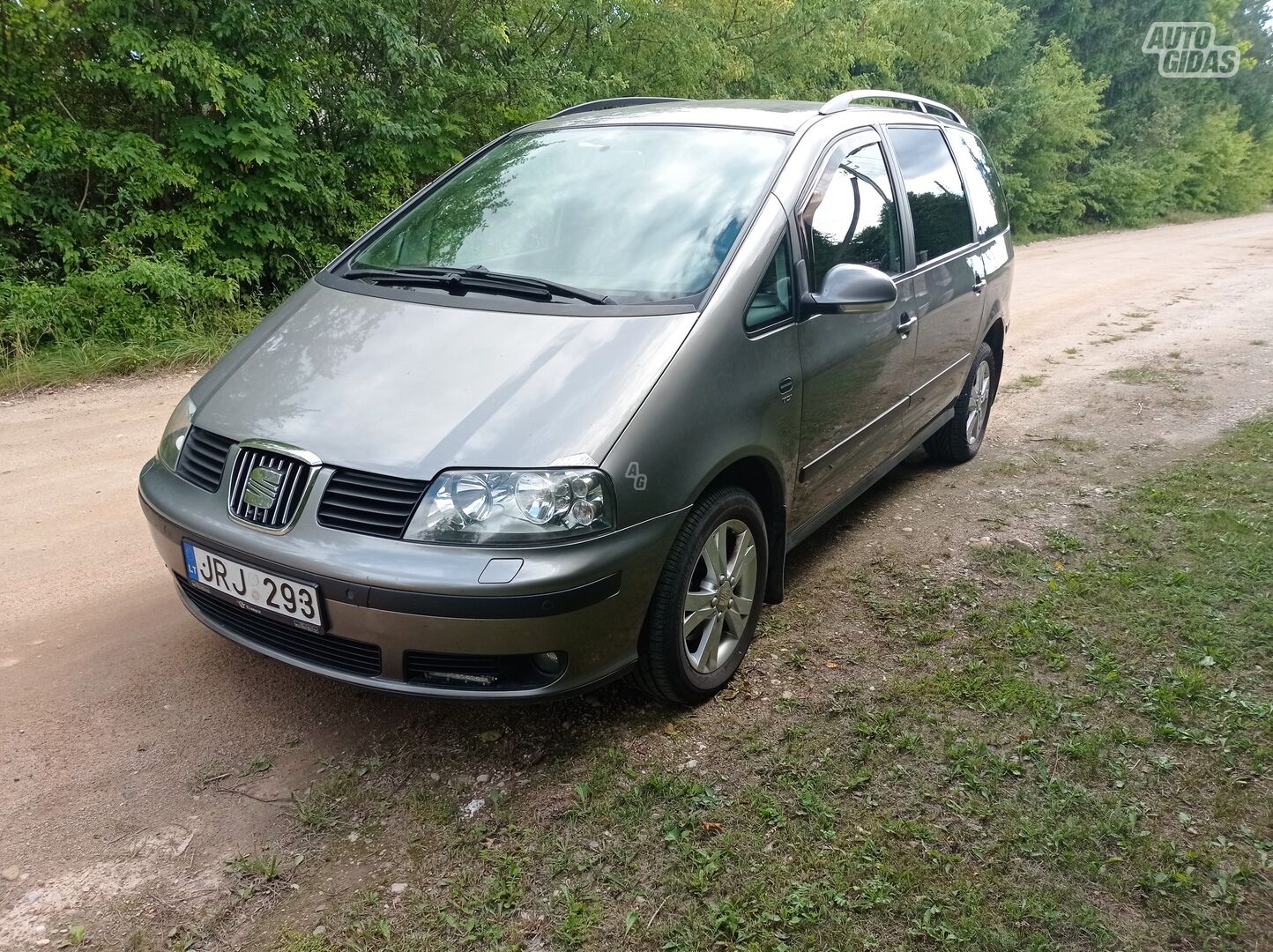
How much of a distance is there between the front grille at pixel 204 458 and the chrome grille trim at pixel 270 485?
0.10 meters

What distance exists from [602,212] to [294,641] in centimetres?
180

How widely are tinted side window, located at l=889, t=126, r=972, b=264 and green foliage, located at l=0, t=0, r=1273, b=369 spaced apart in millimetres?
5836

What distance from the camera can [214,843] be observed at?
7.98 feet

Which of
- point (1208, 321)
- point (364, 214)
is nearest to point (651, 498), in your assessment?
point (364, 214)

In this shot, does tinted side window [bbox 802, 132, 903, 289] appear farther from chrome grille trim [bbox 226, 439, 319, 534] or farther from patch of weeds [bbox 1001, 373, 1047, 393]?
patch of weeds [bbox 1001, 373, 1047, 393]

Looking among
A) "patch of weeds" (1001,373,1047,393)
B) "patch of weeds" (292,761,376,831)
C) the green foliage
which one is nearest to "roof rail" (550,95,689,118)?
"patch of weeds" (292,761,376,831)

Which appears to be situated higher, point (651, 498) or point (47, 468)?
point (651, 498)

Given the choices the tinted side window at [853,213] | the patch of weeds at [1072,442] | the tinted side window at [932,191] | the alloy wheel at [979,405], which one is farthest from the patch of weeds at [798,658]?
the patch of weeds at [1072,442]

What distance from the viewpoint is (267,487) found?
8.41 ft

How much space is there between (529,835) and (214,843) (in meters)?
0.82

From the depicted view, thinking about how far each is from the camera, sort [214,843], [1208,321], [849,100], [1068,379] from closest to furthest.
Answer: [214,843]
[849,100]
[1068,379]
[1208,321]

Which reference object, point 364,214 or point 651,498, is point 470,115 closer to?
point 364,214

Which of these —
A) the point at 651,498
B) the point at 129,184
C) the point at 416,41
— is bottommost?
the point at 651,498

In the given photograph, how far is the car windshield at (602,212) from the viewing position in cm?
308
